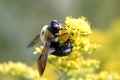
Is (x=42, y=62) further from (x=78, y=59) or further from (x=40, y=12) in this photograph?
(x=40, y=12)

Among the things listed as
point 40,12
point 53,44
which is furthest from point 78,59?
point 40,12

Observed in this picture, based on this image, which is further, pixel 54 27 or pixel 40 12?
pixel 40 12

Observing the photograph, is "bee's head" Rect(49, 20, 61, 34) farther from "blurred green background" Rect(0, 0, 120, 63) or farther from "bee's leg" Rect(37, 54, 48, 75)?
"blurred green background" Rect(0, 0, 120, 63)

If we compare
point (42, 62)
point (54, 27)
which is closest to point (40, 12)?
point (54, 27)

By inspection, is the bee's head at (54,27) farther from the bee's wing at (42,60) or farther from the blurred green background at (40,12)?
the blurred green background at (40,12)

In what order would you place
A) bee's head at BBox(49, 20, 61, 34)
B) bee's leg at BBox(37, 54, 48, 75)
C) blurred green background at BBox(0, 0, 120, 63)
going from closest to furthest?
1. bee's leg at BBox(37, 54, 48, 75)
2. bee's head at BBox(49, 20, 61, 34)
3. blurred green background at BBox(0, 0, 120, 63)

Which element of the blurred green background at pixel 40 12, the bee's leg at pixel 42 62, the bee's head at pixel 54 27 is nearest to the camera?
the bee's leg at pixel 42 62

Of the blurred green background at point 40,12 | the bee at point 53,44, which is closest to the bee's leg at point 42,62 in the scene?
the bee at point 53,44

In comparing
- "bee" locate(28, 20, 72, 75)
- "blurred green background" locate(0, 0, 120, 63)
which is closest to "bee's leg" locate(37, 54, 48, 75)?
"bee" locate(28, 20, 72, 75)

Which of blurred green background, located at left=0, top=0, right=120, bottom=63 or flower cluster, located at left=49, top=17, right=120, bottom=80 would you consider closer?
flower cluster, located at left=49, top=17, right=120, bottom=80

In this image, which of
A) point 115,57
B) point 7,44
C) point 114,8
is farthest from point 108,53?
point 114,8

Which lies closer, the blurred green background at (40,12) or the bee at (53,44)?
the bee at (53,44)

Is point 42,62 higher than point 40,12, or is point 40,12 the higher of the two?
point 42,62

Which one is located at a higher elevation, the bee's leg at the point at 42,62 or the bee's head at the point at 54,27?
the bee's head at the point at 54,27
